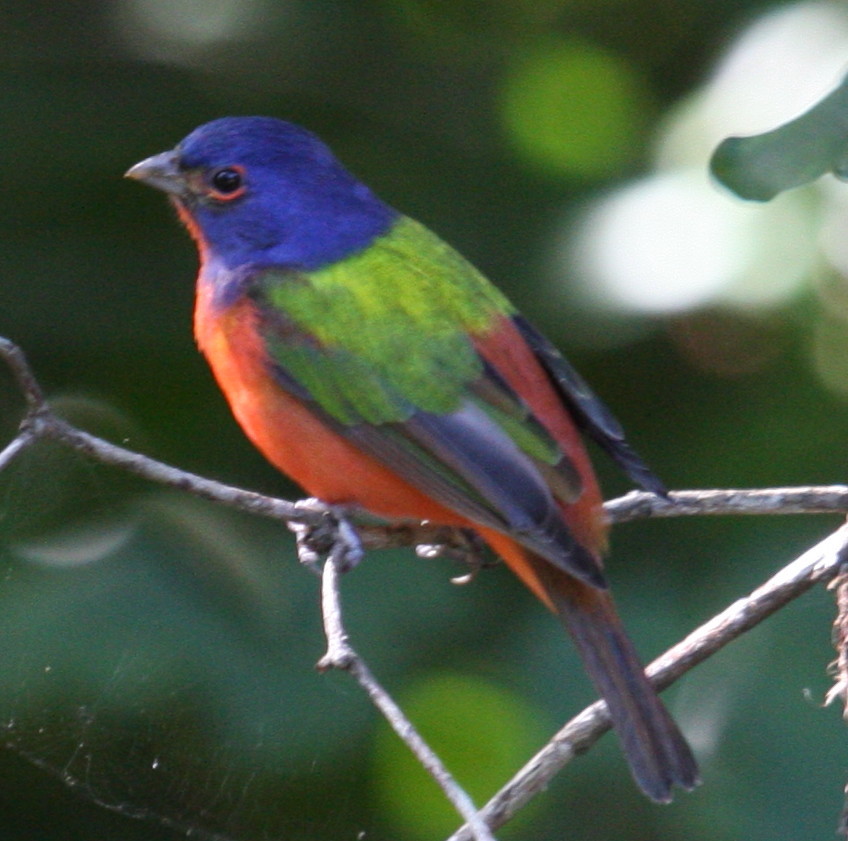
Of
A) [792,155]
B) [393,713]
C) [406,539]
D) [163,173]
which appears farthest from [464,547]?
[792,155]

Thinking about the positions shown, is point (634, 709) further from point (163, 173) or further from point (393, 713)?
point (163, 173)

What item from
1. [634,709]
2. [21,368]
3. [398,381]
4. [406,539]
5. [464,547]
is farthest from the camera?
[464,547]

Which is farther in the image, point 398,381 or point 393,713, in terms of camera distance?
point 398,381

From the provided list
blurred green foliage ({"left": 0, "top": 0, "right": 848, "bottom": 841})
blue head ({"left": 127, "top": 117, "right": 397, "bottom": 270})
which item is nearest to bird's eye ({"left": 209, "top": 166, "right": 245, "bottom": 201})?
blue head ({"left": 127, "top": 117, "right": 397, "bottom": 270})

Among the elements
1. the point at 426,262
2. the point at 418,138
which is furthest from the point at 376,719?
the point at 418,138

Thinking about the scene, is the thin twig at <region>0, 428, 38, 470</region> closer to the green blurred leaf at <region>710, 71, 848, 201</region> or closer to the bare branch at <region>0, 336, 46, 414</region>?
the bare branch at <region>0, 336, 46, 414</region>

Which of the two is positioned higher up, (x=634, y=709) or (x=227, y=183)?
(x=227, y=183)

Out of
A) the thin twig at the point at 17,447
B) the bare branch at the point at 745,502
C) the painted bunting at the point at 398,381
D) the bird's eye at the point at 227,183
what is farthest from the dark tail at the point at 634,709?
the bird's eye at the point at 227,183
